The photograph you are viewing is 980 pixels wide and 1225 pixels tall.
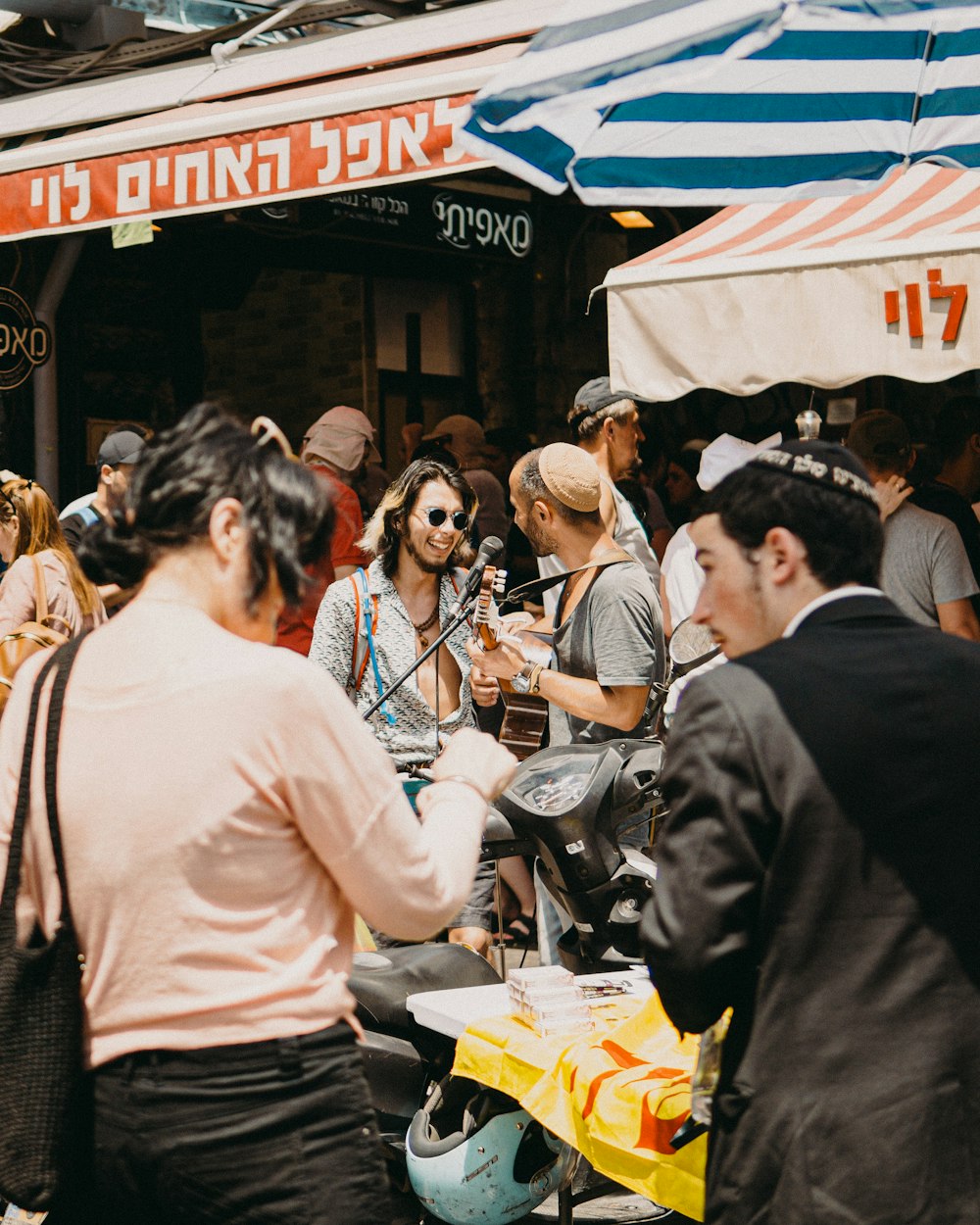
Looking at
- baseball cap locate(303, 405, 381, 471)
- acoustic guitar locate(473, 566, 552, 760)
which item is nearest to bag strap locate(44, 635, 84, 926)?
acoustic guitar locate(473, 566, 552, 760)

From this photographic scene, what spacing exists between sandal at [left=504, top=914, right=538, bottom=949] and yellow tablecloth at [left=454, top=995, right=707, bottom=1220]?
11.1 feet

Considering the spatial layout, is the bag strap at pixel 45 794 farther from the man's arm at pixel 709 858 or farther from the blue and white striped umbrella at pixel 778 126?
the blue and white striped umbrella at pixel 778 126

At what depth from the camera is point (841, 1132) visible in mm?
2238

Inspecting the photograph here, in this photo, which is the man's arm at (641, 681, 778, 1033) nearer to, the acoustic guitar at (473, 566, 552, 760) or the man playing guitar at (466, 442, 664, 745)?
the man playing guitar at (466, 442, 664, 745)

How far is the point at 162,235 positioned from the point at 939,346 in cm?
755

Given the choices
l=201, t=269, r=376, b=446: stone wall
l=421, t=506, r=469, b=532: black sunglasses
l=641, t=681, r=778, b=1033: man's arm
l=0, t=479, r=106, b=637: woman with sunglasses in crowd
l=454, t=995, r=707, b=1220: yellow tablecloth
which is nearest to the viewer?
l=641, t=681, r=778, b=1033: man's arm

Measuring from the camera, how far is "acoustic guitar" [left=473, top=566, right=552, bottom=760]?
482 cm

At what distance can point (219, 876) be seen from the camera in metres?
2.10

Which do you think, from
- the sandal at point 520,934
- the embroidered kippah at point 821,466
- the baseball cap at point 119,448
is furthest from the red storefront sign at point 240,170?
the embroidered kippah at point 821,466

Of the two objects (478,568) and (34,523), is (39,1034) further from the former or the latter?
(34,523)

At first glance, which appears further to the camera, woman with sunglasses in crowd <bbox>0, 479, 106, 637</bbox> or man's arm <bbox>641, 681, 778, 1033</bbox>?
woman with sunglasses in crowd <bbox>0, 479, 106, 637</bbox>

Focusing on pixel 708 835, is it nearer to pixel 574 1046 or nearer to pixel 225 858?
pixel 225 858

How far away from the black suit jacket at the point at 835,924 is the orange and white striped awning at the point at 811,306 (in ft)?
7.91

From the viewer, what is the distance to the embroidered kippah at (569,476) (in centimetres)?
479
